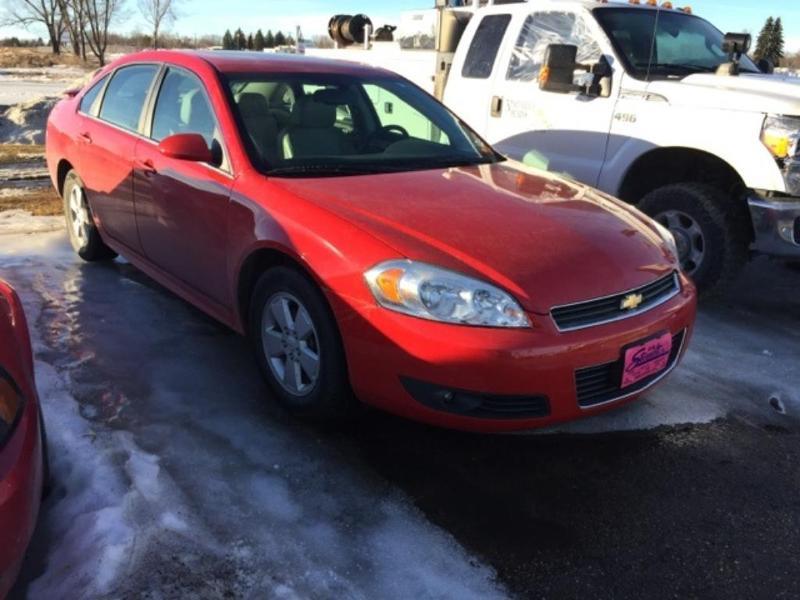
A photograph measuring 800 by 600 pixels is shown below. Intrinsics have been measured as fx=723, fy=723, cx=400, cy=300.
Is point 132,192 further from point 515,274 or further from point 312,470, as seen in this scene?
point 515,274

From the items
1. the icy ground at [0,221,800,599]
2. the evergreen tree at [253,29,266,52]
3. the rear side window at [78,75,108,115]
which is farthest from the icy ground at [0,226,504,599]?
the evergreen tree at [253,29,266,52]

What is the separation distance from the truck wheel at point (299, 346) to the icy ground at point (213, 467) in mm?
157

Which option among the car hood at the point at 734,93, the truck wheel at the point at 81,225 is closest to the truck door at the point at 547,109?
the car hood at the point at 734,93

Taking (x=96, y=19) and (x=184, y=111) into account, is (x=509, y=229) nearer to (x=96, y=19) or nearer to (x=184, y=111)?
(x=184, y=111)

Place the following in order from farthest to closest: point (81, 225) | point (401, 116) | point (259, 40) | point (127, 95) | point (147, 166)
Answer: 1. point (259, 40)
2. point (81, 225)
3. point (127, 95)
4. point (401, 116)
5. point (147, 166)

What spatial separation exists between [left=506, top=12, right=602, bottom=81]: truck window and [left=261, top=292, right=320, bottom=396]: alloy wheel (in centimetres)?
350

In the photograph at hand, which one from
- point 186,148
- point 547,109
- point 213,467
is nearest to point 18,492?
point 213,467

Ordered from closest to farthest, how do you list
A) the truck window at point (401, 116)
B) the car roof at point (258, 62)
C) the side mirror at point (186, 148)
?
the side mirror at point (186, 148), the car roof at point (258, 62), the truck window at point (401, 116)

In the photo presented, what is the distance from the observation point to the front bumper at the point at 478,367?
264 cm

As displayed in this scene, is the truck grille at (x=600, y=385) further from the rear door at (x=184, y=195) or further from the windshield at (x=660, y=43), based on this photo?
the windshield at (x=660, y=43)

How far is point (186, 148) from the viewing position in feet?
11.3

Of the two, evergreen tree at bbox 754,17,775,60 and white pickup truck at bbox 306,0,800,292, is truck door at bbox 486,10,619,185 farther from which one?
evergreen tree at bbox 754,17,775,60

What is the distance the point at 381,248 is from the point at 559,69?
317 centimetres

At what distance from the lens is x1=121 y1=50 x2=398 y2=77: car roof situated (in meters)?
3.95
